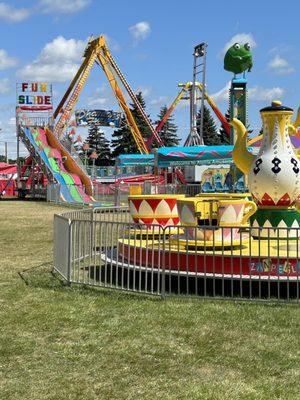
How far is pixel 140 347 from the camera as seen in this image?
5.01 m

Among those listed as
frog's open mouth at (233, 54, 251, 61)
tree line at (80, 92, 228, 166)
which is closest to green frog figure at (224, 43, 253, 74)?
frog's open mouth at (233, 54, 251, 61)

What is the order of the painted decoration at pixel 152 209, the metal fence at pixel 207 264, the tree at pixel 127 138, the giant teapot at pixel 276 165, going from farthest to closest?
1. the tree at pixel 127 138
2. the painted decoration at pixel 152 209
3. the giant teapot at pixel 276 165
4. the metal fence at pixel 207 264

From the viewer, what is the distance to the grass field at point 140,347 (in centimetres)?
407

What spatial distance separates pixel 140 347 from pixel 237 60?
759 inches

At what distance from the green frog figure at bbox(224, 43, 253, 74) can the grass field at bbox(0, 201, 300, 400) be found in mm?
17107

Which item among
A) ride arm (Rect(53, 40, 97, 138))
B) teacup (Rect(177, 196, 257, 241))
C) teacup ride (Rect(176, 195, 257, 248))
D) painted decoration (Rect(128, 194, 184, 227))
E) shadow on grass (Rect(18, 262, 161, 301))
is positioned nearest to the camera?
shadow on grass (Rect(18, 262, 161, 301))

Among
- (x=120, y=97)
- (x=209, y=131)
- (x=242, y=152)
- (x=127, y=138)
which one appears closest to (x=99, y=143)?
(x=127, y=138)

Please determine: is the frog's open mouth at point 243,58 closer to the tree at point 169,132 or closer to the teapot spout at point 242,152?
the teapot spout at point 242,152

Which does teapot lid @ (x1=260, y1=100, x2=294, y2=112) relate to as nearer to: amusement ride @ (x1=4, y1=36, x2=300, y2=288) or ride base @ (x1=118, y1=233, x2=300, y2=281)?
amusement ride @ (x1=4, y1=36, x2=300, y2=288)

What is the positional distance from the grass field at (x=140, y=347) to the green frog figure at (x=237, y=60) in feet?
56.1

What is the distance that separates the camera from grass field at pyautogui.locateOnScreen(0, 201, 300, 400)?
407cm

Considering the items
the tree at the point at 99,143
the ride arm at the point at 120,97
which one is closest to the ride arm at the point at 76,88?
the ride arm at the point at 120,97

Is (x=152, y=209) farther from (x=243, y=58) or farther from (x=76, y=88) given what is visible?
(x=76, y=88)

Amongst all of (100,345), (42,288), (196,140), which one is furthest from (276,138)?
(196,140)
